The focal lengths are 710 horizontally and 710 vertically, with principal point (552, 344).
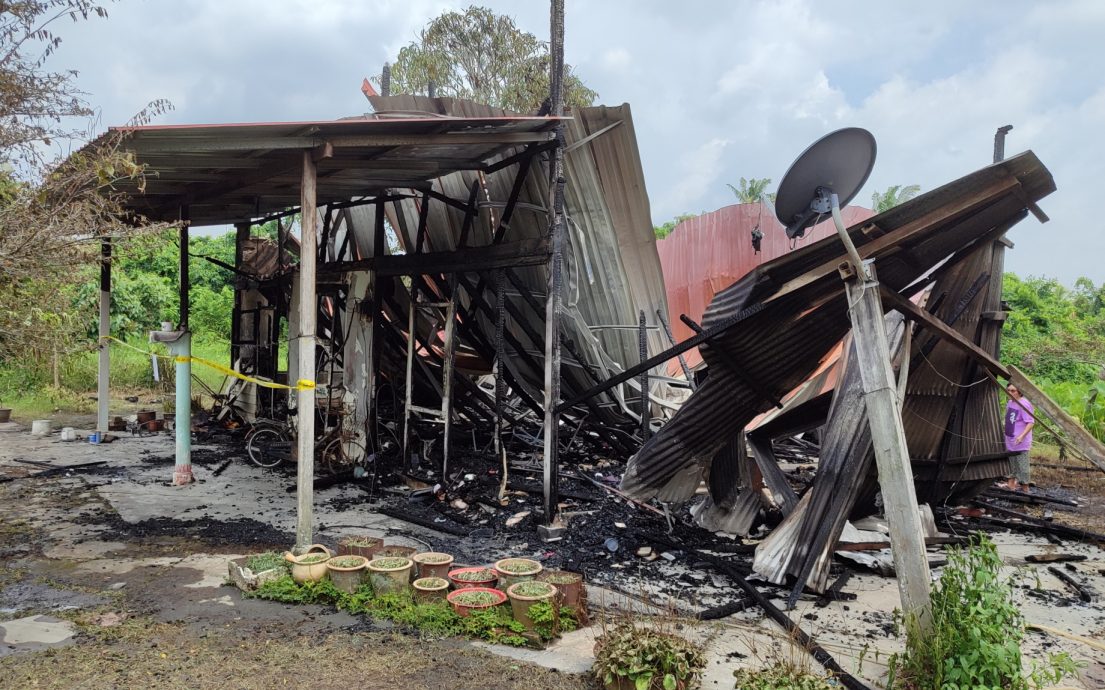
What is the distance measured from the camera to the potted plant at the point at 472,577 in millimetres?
4957

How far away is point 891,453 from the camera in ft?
13.6

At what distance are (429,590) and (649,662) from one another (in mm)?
1800

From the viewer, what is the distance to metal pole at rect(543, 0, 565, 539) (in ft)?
23.1

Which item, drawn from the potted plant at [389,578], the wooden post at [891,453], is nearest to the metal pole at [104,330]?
the potted plant at [389,578]

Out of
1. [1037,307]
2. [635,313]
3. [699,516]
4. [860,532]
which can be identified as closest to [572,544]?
[699,516]

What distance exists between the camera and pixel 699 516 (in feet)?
23.6

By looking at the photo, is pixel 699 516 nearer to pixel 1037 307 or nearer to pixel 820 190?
pixel 820 190

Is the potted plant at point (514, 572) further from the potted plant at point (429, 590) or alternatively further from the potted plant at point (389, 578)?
the potted plant at point (389, 578)

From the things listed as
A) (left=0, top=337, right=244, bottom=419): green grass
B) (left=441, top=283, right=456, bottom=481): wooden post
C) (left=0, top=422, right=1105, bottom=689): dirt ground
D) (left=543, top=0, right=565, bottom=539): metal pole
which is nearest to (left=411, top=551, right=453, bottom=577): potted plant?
(left=0, top=422, right=1105, bottom=689): dirt ground

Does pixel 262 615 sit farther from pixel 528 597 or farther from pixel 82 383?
pixel 82 383

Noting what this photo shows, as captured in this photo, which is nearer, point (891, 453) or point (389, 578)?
point (891, 453)

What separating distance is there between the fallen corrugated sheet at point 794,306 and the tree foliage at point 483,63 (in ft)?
56.4

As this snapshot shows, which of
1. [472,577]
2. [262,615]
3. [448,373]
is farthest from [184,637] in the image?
[448,373]

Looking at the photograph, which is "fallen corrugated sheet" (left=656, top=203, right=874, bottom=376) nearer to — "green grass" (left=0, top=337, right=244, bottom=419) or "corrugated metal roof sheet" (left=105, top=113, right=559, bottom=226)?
"corrugated metal roof sheet" (left=105, top=113, right=559, bottom=226)
